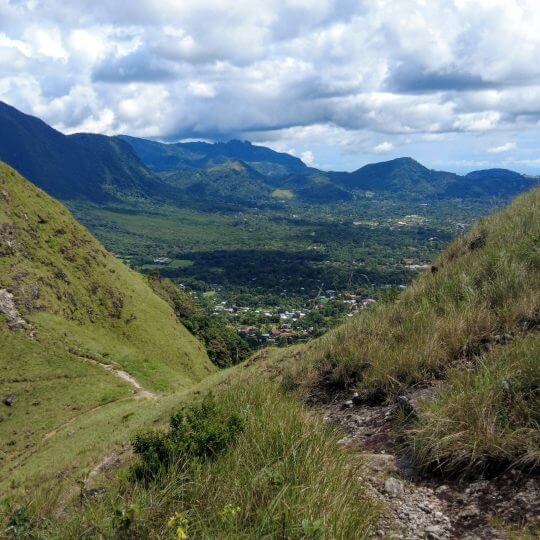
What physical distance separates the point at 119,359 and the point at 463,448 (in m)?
70.1

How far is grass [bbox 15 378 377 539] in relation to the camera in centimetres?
379

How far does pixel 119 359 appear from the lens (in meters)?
68.8

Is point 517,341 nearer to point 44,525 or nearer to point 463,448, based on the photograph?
point 463,448

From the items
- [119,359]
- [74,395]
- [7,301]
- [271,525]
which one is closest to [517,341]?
[271,525]

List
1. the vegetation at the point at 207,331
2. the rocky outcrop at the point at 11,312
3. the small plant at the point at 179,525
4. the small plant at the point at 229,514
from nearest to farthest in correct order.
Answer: the small plant at the point at 179,525 < the small plant at the point at 229,514 < the rocky outcrop at the point at 11,312 < the vegetation at the point at 207,331

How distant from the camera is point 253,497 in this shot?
410 centimetres

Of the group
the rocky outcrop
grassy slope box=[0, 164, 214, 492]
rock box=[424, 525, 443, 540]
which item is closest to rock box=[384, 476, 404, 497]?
rock box=[424, 525, 443, 540]

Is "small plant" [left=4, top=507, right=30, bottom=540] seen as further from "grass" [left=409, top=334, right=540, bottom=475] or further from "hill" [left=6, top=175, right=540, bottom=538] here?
"grass" [left=409, top=334, right=540, bottom=475]

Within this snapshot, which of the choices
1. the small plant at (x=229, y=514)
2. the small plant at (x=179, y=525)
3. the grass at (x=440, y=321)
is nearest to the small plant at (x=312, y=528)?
the small plant at (x=229, y=514)

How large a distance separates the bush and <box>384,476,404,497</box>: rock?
69.9 inches

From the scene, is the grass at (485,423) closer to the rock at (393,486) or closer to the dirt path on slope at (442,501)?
the dirt path on slope at (442,501)

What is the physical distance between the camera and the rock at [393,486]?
4637 millimetres

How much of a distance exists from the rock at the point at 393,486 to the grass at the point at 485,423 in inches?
14.7

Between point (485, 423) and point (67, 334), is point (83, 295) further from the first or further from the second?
point (485, 423)
